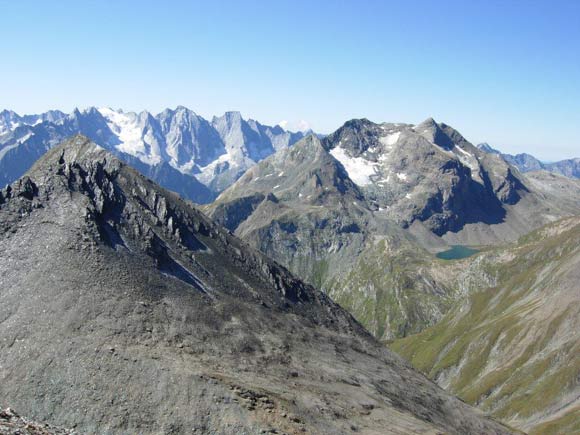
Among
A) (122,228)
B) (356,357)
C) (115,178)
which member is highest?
(115,178)

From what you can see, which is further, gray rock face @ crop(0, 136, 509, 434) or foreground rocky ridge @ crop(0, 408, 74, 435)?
gray rock face @ crop(0, 136, 509, 434)

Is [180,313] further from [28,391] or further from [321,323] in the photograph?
[321,323]

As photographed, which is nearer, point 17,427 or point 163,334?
point 17,427

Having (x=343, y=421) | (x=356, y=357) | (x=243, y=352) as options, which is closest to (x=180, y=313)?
(x=243, y=352)

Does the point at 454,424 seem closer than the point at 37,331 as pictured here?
No

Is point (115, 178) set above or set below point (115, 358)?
above

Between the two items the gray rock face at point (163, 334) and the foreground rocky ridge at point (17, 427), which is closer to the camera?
the foreground rocky ridge at point (17, 427)

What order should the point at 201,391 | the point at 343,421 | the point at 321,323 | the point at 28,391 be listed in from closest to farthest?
the point at 28,391
the point at 201,391
the point at 343,421
the point at 321,323

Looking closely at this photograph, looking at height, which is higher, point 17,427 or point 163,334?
point 17,427
